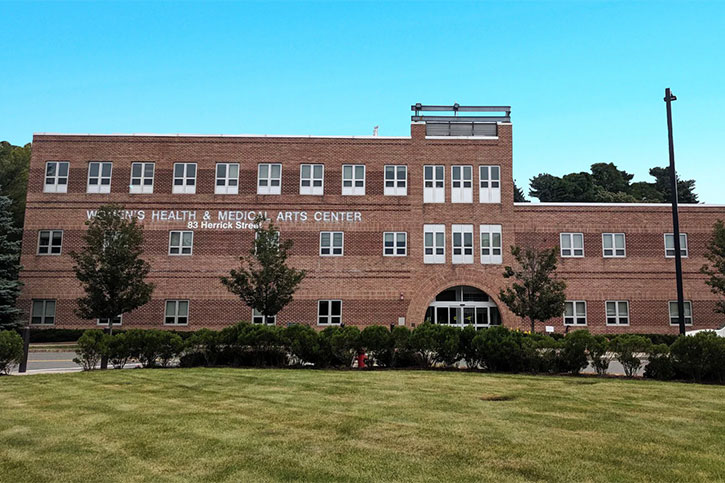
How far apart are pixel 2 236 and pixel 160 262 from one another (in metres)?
8.02

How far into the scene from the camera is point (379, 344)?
53.4ft

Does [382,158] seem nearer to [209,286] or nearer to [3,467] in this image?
[209,286]

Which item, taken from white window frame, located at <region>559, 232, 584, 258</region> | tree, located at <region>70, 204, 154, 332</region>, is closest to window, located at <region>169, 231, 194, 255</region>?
tree, located at <region>70, 204, 154, 332</region>

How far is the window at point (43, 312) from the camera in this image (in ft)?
108

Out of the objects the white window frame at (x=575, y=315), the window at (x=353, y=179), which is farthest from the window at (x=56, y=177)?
the white window frame at (x=575, y=315)

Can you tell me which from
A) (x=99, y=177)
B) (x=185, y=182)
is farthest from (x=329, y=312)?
(x=99, y=177)

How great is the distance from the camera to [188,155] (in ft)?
115

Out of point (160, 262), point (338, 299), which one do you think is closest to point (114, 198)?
point (160, 262)

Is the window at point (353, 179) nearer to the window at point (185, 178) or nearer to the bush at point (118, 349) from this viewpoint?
the window at point (185, 178)

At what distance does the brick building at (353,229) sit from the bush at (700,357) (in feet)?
62.0

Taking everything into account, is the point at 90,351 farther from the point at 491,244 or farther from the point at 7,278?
the point at 491,244

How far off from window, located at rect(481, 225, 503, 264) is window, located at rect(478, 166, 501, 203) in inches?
68.1

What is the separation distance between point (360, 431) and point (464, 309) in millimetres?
27147

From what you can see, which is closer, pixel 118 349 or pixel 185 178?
pixel 118 349
